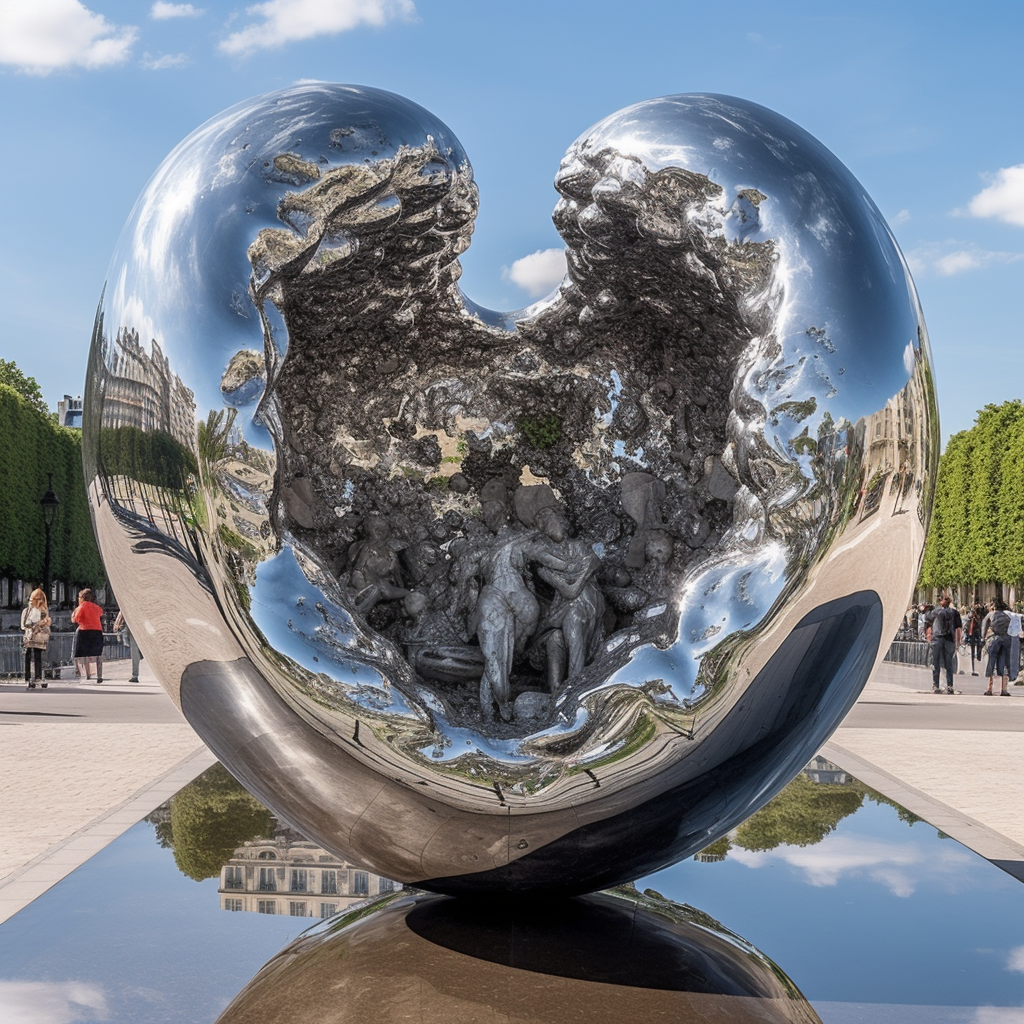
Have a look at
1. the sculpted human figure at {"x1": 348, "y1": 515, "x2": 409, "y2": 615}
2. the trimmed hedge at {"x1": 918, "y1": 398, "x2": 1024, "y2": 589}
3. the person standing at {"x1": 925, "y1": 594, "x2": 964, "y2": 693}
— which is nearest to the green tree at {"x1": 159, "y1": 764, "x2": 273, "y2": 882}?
the sculpted human figure at {"x1": 348, "y1": 515, "x2": 409, "y2": 615}

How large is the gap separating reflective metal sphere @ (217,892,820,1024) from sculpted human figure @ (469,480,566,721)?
29.7 inches

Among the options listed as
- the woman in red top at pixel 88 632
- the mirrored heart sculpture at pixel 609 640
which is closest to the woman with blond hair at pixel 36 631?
the woman in red top at pixel 88 632

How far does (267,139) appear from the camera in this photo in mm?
3459

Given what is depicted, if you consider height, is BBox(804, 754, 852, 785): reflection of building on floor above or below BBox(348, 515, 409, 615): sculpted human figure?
below

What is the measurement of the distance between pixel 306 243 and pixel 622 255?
1197 mm

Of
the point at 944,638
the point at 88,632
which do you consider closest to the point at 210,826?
the point at 88,632

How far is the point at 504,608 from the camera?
14.3 feet

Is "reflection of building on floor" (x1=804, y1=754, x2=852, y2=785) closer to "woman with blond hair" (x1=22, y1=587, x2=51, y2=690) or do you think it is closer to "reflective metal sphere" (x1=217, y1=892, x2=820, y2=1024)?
"reflective metal sphere" (x1=217, y1=892, x2=820, y2=1024)

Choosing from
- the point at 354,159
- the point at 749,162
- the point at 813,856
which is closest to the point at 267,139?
the point at 354,159

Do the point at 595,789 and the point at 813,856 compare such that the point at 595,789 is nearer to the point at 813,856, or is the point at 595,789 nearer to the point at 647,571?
the point at 647,571

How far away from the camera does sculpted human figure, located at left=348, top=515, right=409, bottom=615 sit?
176 inches

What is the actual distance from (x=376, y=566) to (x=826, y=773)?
5094mm

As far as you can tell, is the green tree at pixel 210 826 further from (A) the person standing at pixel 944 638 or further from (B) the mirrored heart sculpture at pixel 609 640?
(A) the person standing at pixel 944 638

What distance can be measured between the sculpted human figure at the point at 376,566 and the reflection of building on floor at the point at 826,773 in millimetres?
4412
